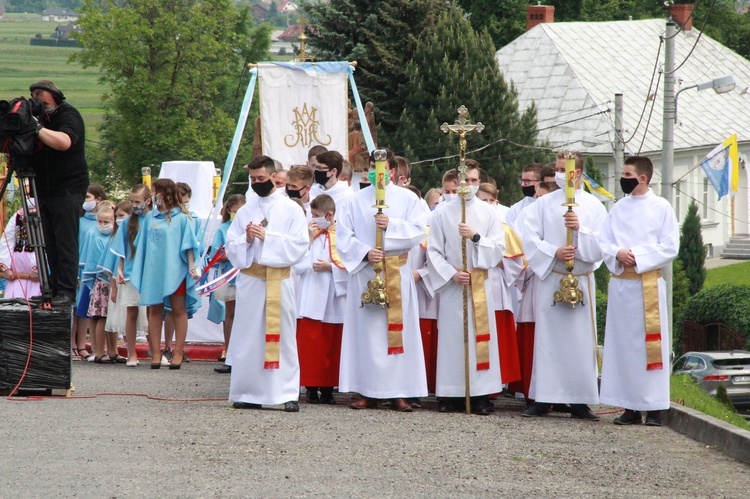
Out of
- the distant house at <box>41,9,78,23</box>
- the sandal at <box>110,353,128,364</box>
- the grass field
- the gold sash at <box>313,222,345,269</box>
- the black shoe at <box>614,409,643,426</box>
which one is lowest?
the black shoe at <box>614,409,643,426</box>

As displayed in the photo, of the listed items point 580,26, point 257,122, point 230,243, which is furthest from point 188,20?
point 230,243

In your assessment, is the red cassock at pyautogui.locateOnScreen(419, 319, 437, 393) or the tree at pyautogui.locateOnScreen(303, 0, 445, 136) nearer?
the red cassock at pyautogui.locateOnScreen(419, 319, 437, 393)

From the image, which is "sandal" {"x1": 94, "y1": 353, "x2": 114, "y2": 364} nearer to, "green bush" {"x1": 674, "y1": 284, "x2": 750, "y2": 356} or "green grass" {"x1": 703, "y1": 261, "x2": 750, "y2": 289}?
"green bush" {"x1": 674, "y1": 284, "x2": 750, "y2": 356}

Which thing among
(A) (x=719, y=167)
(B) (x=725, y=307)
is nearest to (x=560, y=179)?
(A) (x=719, y=167)

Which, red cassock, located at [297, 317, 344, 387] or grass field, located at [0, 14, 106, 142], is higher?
grass field, located at [0, 14, 106, 142]

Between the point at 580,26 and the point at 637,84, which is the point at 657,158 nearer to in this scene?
the point at 637,84

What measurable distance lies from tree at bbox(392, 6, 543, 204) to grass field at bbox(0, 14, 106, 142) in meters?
38.8

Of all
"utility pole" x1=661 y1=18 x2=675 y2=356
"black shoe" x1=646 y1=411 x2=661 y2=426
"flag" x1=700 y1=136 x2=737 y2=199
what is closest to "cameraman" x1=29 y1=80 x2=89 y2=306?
"black shoe" x1=646 y1=411 x2=661 y2=426

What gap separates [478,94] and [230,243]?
100ft

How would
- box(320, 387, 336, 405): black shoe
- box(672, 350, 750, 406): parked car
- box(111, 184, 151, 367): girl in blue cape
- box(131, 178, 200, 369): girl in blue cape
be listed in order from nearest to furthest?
box(320, 387, 336, 405): black shoe
box(131, 178, 200, 369): girl in blue cape
box(111, 184, 151, 367): girl in blue cape
box(672, 350, 750, 406): parked car

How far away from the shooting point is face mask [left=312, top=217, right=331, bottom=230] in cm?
1156

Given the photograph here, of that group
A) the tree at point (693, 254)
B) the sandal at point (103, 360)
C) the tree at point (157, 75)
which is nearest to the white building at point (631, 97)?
the tree at point (693, 254)

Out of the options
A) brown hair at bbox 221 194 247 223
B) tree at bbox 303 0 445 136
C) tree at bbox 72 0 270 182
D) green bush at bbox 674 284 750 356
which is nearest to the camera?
brown hair at bbox 221 194 247 223

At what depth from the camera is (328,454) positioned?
838 cm
